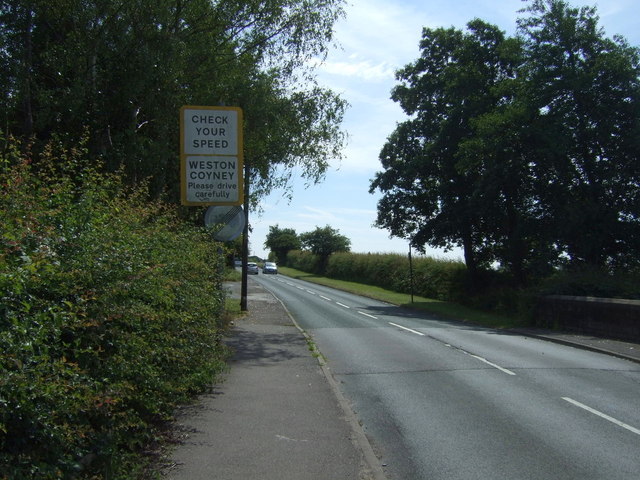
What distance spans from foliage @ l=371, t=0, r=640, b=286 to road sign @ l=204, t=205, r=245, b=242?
59.7 ft

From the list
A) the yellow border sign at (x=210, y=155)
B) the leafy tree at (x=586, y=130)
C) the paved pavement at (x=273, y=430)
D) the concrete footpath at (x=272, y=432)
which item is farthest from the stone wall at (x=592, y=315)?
the yellow border sign at (x=210, y=155)

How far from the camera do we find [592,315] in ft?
59.4

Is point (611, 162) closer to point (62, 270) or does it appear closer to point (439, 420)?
point (439, 420)

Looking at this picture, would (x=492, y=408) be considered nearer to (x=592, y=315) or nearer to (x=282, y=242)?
(x=592, y=315)

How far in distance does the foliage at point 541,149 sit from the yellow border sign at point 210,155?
61.5 feet

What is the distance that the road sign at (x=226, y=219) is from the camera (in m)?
9.66

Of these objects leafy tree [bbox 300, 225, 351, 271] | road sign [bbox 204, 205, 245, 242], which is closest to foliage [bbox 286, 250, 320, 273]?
leafy tree [bbox 300, 225, 351, 271]

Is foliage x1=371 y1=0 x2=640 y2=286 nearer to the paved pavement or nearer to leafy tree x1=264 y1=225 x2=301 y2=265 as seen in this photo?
the paved pavement

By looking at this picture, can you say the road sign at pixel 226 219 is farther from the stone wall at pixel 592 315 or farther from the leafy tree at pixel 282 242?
the leafy tree at pixel 282 242

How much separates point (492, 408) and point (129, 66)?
30.8ft

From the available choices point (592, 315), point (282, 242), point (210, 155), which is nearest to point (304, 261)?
point (282, 242)

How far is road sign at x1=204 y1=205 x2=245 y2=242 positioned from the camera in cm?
966

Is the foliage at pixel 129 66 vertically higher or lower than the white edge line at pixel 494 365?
higher

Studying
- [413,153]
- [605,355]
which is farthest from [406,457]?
[413,153]
